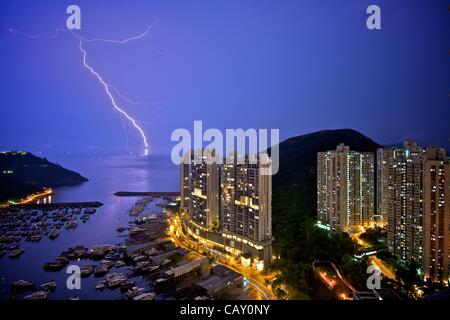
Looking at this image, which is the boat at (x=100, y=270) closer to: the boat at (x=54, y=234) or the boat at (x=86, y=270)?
the boat at (x=86, y=270)

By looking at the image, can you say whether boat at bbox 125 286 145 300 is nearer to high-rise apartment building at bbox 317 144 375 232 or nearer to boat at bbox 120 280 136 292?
boat at bbox 120 280 136 292

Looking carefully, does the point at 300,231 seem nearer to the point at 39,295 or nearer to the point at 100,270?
the point at 100,270

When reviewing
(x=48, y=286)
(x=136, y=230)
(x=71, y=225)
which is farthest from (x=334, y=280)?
(x=71, y=225)

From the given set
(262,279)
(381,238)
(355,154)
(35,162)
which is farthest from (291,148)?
(35,162)

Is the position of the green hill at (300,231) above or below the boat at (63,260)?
above

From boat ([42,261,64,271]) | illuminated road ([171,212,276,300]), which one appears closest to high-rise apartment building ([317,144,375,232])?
illuminated road ([171,212,276,300])

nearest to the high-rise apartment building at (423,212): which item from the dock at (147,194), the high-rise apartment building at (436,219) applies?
the high-rise apartment building at (436,219)
